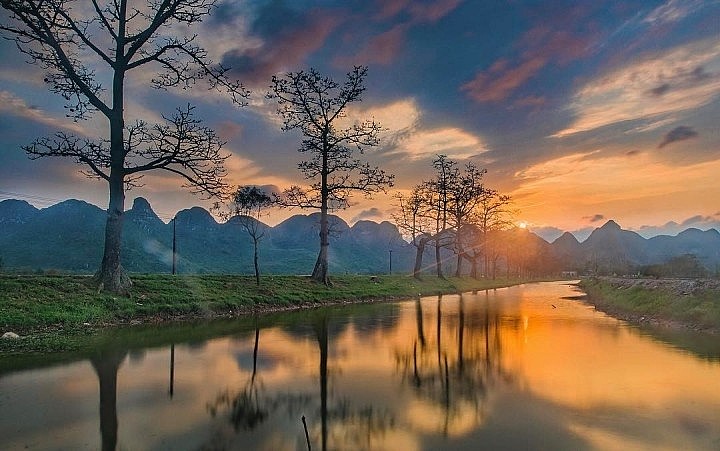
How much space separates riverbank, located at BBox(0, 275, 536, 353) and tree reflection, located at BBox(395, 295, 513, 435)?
1020cm

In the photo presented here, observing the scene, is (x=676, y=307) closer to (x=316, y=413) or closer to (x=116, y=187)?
(x=316, y=413)

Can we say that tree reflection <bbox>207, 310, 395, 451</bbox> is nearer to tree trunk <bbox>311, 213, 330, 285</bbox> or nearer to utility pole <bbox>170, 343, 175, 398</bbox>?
utility pole <bbox>170, 343, 175, 398</bbox>

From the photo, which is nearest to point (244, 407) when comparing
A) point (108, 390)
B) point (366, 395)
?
point (366, 395)

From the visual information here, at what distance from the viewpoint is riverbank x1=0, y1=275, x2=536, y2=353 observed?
14898 mm

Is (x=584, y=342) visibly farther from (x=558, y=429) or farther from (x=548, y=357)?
(x=558, y=429)

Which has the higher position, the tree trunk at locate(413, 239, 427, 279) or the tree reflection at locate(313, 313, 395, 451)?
the tree trunk at locate(413, 239, 427, 279)

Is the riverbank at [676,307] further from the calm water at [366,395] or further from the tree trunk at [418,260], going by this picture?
the tree trunk at [418,260]

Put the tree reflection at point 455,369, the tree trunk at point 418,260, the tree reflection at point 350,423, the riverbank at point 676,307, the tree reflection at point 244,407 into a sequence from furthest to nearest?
the tree trunk at point 418,260, the riverbank at point 676,307, the tree reflection at point 455,369, the tree reflection at point 244,407, the tree reflection at point 350,423

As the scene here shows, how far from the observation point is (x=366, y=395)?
30.0 feet

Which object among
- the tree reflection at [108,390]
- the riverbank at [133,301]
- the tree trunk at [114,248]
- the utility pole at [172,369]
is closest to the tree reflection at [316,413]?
the utility pole at [172,369]

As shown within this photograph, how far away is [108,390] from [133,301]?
12.2 m

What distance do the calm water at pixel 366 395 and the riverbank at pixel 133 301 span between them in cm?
204

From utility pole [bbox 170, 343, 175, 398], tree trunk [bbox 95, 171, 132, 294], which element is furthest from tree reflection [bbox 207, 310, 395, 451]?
tree trunk [bbox 95, 171, 132, 294]

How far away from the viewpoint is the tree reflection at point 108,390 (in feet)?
22.5
